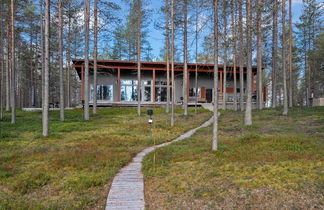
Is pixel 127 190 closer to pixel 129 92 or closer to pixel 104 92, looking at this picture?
pixel 129 92

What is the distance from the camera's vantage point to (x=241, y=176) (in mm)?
5512

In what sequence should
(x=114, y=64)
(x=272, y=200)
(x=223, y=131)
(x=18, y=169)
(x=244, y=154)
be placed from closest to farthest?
(x=272, y=200), (x=18, y=169), (x=244, y=154), (x=223, y=131), (x=114, y=64)

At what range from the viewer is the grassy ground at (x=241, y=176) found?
13.7ft

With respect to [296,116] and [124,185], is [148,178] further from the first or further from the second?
[296,116]

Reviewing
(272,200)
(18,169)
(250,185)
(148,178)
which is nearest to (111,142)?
(18,169)

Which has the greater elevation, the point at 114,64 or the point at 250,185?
the point at 114,64

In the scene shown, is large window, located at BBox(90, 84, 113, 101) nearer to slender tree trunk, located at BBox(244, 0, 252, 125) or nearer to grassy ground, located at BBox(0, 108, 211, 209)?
grassy ground, located at BBox(0, 108, 211, 209)

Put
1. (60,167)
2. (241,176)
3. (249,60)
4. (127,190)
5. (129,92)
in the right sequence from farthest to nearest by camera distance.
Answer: (129,92)
(249,60)
(60,167)
(241,176)
(127,190)

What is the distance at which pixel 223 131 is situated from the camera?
13.2m

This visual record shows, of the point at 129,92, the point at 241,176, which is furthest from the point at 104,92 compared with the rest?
the point at 241,176

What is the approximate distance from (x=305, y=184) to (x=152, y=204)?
136 inches

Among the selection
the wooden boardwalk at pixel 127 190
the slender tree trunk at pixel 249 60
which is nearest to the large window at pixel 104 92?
the slender tree trunk at pixel 249 60

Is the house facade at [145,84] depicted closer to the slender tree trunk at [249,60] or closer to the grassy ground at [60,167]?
the slender tree trunk at [249,60]

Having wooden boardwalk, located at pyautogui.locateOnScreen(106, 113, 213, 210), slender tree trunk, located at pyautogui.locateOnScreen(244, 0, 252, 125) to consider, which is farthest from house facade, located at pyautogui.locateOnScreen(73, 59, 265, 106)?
wooden boardwalk, located at pyautogui.locateOnScreen(106, 113, 213, 210)
